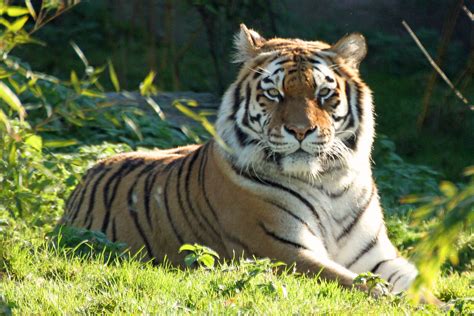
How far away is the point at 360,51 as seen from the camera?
545 centimetres

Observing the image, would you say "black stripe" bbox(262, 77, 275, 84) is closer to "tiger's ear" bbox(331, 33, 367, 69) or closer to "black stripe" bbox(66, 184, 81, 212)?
"tiger's ear" bbox(331, 33, 367, 69)

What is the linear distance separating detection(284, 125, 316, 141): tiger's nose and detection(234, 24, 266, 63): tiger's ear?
656mm

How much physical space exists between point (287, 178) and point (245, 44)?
2.64 feet

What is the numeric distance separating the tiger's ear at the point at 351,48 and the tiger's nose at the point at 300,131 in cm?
64

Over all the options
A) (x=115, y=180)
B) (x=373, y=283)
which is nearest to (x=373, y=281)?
(x=373, y=283)

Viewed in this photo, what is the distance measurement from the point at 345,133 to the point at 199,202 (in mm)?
875

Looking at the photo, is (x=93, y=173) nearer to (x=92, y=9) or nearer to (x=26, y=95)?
(x=26, y=95)

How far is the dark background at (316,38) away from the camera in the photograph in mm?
10758

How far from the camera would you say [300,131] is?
16.1 ft

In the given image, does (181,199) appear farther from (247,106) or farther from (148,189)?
(247,106)

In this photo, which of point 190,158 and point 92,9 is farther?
point 92,9

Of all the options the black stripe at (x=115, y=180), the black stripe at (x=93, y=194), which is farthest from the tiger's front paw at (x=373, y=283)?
the black stripe at (x=93, y=194)

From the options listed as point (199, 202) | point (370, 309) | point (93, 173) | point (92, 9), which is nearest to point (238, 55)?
point (199, 202)

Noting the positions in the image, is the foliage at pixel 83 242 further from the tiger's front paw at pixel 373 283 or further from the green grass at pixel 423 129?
the green grass at pixel 423 129
